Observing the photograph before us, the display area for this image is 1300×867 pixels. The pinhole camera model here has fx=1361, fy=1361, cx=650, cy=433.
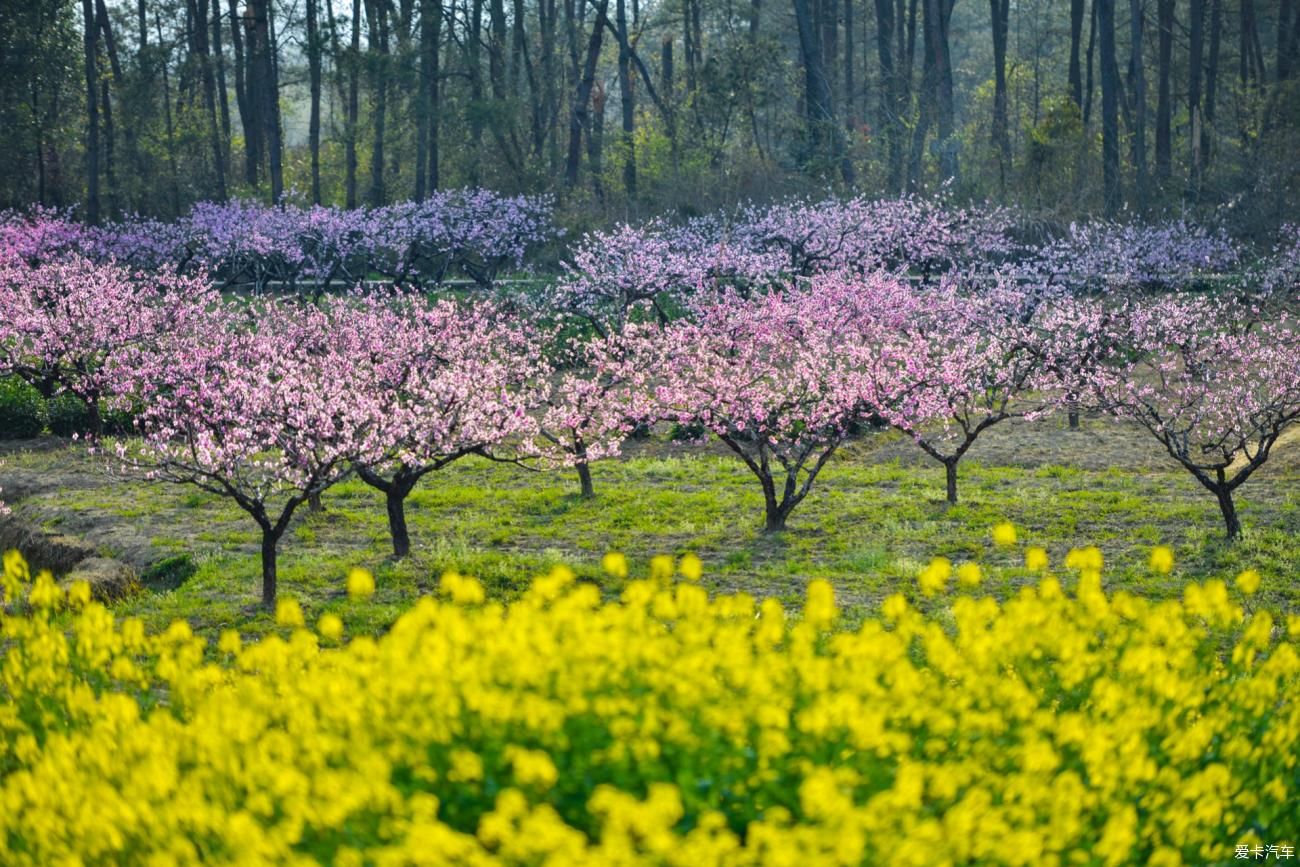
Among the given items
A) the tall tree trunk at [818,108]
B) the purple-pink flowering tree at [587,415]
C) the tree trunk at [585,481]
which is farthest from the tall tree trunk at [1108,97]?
the tree trunk at [585,481]

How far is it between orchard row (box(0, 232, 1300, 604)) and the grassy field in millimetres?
483

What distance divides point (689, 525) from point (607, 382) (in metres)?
5.84

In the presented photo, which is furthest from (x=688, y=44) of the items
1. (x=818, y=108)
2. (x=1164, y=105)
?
(x=1164, y=105)

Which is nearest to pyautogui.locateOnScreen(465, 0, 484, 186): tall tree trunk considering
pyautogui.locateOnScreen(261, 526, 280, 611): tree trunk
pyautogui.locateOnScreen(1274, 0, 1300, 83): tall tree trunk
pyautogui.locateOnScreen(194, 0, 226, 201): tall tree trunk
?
pyautogui.locateOnScreen(194, 0, 226, 201): tall tree trunk

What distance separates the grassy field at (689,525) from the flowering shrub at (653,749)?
18.5 feet

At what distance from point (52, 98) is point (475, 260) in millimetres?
16949

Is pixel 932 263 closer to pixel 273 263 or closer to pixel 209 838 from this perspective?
pixel 273 263

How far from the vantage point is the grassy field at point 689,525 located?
13.1 m

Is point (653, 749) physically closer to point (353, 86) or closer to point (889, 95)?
point (353, 86)

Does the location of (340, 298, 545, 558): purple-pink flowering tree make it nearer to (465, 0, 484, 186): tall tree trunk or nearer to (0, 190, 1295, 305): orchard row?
(0, 190, 1295, 305): orchard row

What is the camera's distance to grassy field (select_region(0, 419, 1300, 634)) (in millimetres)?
13148

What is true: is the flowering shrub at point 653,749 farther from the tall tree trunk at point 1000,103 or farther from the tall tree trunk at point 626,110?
the tall tree trunk at point 626,110

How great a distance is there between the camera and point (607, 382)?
69.3 ft

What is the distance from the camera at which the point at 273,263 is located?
127 feet
